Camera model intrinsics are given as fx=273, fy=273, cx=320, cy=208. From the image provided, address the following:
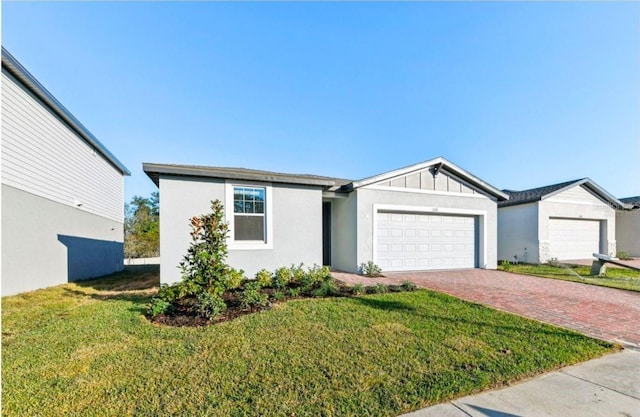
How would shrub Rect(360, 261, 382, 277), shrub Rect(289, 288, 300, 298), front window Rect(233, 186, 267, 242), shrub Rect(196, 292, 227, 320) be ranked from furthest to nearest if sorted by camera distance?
1. shrub Rect(360, 261, 382, 277)
2. front window Rect(233, 186, 267, 242)
3. shrub Rect(289, 288, 300, 298)
4. shrub Rect(196, 292, 227, 320)

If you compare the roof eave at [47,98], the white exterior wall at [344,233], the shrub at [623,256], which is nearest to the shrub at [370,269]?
the white exterior wall at [344,233]

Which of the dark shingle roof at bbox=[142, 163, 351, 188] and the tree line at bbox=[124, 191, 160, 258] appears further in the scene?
the tree line at bbox=[124, 191, 160, 258]

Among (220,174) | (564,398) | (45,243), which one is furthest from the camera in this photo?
(45,243)

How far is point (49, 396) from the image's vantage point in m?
2.71

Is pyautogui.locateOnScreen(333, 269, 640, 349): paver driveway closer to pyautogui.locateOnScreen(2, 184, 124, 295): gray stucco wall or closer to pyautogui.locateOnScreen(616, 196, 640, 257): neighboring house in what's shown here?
pyautogui.locateOnScreen(2, 184, 124, 295): gray stucco wall

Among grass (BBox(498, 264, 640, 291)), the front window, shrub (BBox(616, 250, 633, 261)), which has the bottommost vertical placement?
shrub (BBox(616, 250, 633, 261))

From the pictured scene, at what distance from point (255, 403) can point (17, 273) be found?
9.20 m

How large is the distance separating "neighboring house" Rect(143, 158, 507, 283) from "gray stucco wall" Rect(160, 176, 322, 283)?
0.09ft

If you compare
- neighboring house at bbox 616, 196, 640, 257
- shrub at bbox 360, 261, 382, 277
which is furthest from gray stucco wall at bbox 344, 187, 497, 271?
neighboring house at bbox 616, 196, 640, 257

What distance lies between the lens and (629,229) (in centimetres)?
1741

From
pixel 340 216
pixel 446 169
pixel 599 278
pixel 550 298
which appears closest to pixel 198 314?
pixel 340 216

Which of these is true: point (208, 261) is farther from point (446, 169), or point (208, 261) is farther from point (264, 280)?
point (446, 169)

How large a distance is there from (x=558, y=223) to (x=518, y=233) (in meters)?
2.16

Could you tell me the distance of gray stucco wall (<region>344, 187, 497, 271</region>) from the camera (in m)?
9.85
